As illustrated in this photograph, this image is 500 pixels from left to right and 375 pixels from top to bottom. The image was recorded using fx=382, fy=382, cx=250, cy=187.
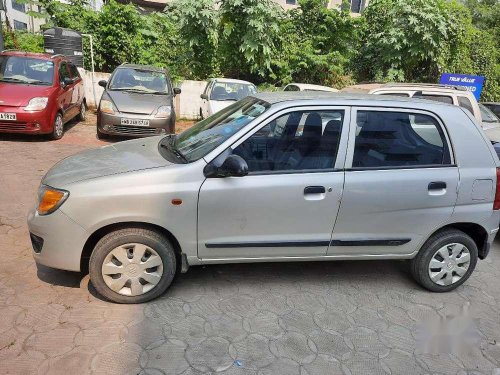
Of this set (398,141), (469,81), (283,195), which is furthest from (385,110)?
(469,81)

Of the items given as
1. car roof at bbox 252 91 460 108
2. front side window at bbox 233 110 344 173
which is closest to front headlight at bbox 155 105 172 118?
car roof at bbox 252 91 460 108

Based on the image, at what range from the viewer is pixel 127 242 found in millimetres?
2926

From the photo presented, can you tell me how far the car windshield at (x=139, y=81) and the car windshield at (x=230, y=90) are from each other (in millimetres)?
1214

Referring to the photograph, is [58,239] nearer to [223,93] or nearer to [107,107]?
[107,107]

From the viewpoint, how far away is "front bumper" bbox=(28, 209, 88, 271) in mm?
2840

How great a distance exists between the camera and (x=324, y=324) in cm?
304

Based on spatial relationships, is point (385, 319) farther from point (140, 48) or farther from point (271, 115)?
point (140, 48)

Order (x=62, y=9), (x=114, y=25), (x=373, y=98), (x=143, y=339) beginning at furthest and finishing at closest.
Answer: (x=62, y=9) → (x=114, y=25) → (x=373, y=98) → (x=143, y=339)

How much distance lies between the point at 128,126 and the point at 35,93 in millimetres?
1762

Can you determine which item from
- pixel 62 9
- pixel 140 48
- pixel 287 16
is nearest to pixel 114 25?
pixel 140 48

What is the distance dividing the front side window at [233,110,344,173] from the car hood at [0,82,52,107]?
585cm

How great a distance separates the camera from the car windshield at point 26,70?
298 inches

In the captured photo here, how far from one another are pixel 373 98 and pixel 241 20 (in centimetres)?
1007

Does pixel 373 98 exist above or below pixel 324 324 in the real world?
above
